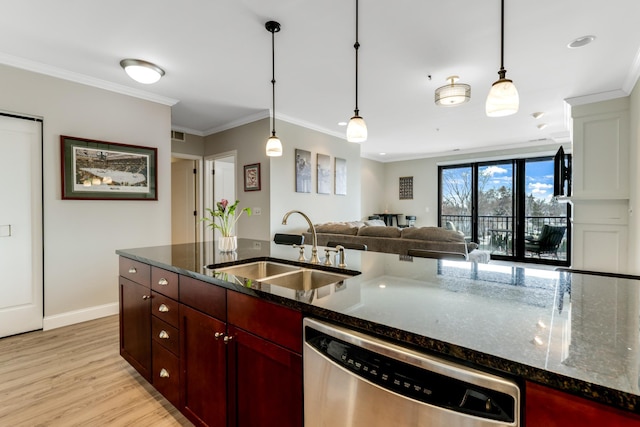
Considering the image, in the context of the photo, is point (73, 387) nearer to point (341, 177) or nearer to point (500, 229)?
point (341, 177)

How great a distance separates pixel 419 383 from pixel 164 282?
1.54m

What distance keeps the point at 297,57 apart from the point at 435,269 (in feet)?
7.67

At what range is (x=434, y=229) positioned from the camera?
3859mm

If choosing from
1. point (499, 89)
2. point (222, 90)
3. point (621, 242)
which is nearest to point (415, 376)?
point (499, 89)

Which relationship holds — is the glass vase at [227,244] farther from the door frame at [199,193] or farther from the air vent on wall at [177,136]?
the air vent on wall at [177,136]

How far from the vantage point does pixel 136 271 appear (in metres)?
2.04

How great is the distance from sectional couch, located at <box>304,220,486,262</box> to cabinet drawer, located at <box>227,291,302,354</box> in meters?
2.81

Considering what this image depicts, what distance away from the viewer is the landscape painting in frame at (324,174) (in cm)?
530

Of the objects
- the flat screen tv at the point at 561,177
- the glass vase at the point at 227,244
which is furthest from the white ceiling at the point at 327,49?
the glass vase at the point at 227,244

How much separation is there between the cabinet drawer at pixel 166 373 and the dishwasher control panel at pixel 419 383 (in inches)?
46.1

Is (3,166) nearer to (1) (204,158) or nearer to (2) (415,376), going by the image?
(1) (204,158)

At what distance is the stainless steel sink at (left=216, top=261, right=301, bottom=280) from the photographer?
5.92 feet

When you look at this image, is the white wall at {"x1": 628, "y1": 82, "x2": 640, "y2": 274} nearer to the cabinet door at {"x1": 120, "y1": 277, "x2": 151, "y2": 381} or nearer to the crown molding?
the cabinet door at {"x1": 120, "y1": 277, "x2": 151, "y2": 381}

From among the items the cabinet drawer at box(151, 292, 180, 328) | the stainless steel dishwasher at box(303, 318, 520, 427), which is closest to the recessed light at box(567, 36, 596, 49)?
the stainless steel dishwasher at box(303, 318, 520, 427)
